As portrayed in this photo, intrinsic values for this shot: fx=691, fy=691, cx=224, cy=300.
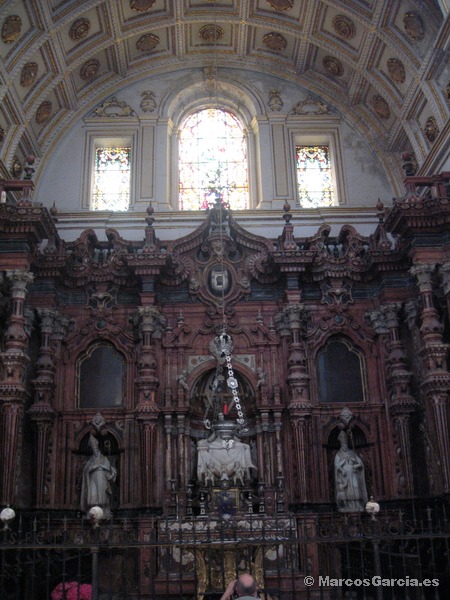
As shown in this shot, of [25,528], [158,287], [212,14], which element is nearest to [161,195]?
[158,287]

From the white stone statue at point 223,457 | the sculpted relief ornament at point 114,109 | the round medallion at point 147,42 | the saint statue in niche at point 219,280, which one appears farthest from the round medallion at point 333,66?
the white stone statue at point 223,457

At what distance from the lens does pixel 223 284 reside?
1695 cm

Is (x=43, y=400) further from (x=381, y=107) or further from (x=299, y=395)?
(x=381, y=107)

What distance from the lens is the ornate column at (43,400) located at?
1483 centimetres

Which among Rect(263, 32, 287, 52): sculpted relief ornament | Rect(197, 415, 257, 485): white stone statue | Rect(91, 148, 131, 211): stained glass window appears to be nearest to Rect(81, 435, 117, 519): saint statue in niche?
Rect(197, 415, 257, 485): white stone statue

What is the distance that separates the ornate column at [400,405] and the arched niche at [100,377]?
245 inches

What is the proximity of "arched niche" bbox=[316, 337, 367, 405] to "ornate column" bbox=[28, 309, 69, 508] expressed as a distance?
617 cm

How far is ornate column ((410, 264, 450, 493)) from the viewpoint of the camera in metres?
13.9

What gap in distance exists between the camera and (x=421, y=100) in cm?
1761

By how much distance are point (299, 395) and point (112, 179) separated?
882 centimetres

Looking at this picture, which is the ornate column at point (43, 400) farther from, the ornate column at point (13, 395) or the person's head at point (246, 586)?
the person's head at point (246, 586)

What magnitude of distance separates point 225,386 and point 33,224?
19.0ft

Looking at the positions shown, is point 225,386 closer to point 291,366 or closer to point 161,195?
point 291,366

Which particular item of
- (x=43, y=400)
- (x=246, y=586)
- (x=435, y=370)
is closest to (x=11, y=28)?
(x=43, y=400)
